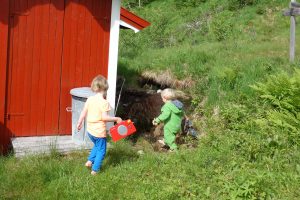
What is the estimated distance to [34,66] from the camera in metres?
7.71

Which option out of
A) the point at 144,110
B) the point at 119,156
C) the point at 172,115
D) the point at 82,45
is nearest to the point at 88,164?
the point at 119,156

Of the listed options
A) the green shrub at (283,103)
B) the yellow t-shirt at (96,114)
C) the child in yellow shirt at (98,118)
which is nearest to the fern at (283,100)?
the green shrub at (283,103)

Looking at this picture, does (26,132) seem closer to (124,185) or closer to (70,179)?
(70,179)

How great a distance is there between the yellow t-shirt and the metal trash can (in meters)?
1.35

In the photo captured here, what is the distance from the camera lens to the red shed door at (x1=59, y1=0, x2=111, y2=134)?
26.2 ft

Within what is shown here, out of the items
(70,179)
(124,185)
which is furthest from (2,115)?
(124,185)

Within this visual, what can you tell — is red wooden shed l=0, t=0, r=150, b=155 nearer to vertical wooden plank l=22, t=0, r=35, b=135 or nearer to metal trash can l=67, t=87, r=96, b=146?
vertical wooden plank l=22, t=0, r=35, b=135

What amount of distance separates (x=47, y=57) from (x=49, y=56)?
42 millimetres

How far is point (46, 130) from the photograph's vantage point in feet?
26.0

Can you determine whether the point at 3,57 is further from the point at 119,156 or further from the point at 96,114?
the point at 119,156

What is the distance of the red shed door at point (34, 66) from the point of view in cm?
754

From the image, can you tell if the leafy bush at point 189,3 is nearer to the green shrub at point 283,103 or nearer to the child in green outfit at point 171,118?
the green shrub at point 283,103

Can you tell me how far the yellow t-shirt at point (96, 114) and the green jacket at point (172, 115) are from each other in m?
1.76

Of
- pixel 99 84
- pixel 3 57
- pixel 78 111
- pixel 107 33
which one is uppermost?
pixel 107 33
